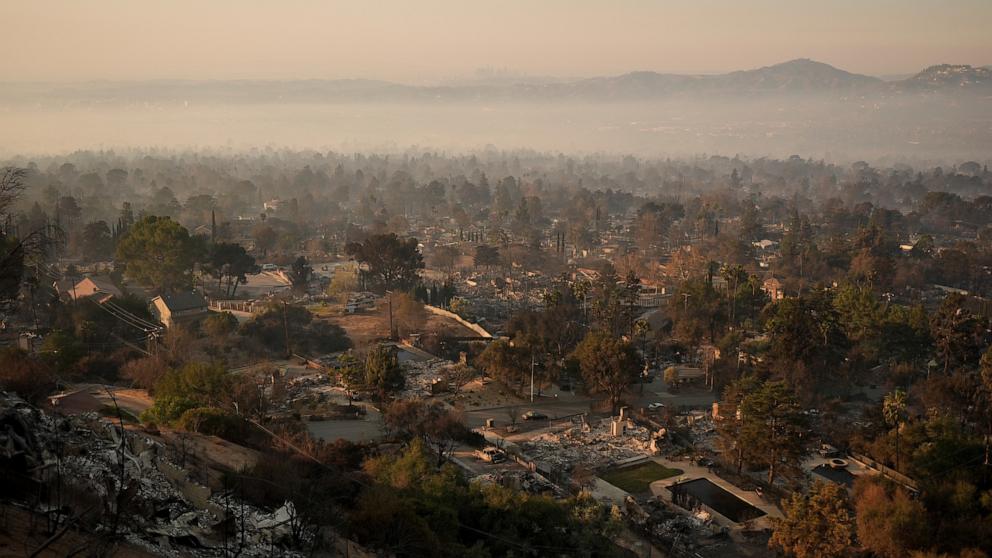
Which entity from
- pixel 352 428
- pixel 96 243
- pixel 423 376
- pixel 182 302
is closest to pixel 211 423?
pixel 352 428

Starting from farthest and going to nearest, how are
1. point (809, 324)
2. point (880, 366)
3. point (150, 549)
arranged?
point (880, 366)
point (809, 324)
point (150, 549)

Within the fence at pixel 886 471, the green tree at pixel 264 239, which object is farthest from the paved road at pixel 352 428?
the green tree at pixel 264 239

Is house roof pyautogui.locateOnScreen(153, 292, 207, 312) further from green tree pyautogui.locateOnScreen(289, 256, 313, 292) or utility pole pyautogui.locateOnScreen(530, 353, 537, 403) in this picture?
utility pole pyautogui.locateOnScreen(530, 353, 537, 403)

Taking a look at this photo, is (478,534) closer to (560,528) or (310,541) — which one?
(560,528)

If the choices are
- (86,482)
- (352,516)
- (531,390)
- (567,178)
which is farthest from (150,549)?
(567,178)

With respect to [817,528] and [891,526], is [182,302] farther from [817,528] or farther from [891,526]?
[891,526]

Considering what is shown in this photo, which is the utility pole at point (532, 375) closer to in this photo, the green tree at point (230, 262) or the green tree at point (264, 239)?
the green tree at point (230, 262)
